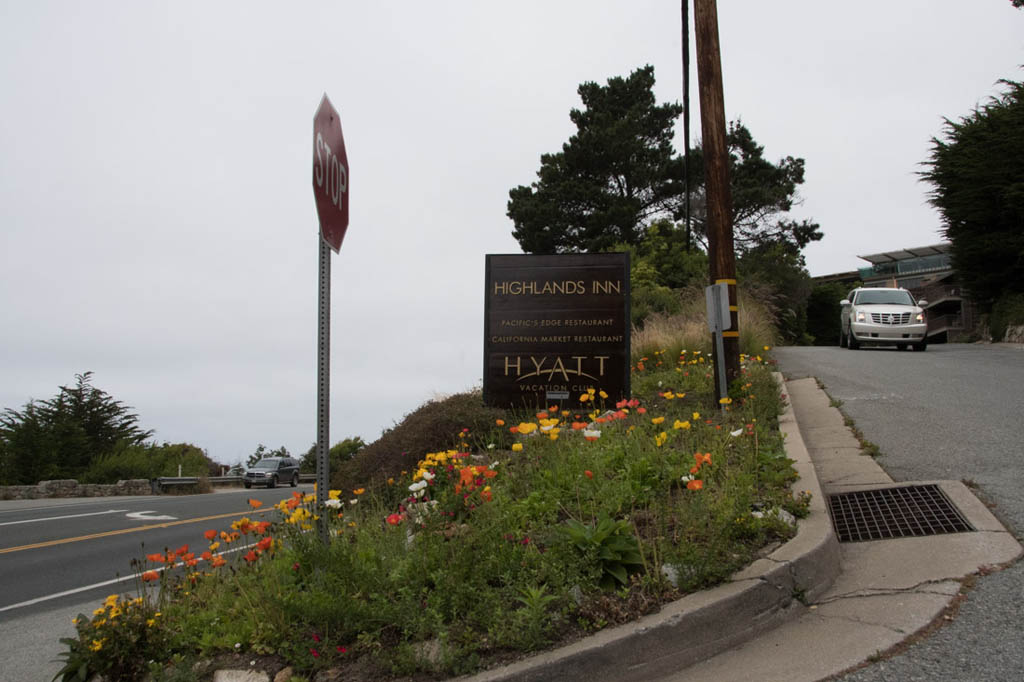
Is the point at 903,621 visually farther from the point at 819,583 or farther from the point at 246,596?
the point at 246,596

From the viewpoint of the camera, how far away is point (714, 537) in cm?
416

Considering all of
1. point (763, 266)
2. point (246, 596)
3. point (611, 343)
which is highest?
point (763, 266)

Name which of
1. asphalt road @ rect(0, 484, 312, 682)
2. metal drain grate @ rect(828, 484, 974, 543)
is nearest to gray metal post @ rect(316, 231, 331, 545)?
asphalt road @ rect(0, 484, 312, 682)

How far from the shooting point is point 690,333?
1401cm

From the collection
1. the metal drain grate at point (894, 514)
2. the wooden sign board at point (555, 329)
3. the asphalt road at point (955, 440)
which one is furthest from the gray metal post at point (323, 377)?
the wooden sign board at point (555, 329)

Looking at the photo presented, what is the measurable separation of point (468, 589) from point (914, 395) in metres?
9.27

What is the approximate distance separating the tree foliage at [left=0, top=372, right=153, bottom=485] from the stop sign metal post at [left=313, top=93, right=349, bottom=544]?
2943 cm

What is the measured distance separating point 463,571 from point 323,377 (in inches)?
48.7

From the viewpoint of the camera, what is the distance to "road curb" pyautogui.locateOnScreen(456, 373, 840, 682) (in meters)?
3.41

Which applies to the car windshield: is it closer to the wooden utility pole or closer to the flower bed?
the wooden utility pole

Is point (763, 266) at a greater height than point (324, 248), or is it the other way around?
point (763, 266)

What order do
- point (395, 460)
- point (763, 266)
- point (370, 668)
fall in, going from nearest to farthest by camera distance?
point (370, 668), point (395, 460), point (763, 266)

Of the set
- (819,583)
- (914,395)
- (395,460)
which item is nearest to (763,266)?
(914,395)

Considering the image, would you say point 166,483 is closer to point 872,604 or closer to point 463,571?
point 463,571
